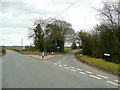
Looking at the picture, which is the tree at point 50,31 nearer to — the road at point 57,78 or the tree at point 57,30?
the tree at point 57,30

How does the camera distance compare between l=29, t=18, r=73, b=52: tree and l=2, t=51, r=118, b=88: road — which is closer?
l=2, t=51, r=118, b=88: road

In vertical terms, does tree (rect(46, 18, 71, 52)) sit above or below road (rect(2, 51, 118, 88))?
above

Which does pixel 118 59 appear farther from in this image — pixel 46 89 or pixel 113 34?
pixel 46 89

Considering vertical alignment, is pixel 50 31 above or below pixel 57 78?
above

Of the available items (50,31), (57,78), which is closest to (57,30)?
(50,31)

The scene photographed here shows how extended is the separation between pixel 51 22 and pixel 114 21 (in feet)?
95.7

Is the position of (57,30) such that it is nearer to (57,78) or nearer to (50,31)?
(50,31)

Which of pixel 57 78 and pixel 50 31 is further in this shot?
pixel 50 31

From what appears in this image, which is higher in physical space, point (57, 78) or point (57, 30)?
point (57, 30)

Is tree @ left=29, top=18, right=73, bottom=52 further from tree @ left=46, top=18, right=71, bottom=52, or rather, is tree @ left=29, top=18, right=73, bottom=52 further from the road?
the road

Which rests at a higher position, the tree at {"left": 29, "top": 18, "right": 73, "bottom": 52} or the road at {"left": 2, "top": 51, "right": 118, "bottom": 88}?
the tree at {"left": 29, "top": 18, "right": 73, "bottom": 52}

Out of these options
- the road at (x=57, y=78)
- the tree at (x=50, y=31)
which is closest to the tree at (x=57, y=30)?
the tree at (x=50, y=31)

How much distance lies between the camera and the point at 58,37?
1998 inches

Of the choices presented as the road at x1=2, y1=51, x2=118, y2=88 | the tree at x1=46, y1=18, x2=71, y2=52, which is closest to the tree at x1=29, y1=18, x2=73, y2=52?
Answer: the tree at x1=46, y1=18, x2=71, y2=52
